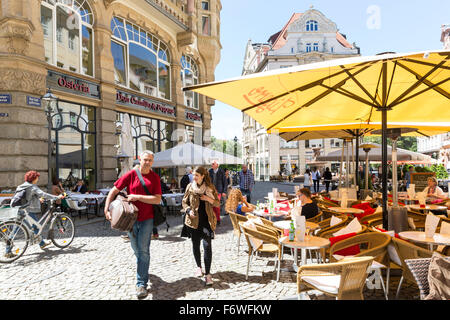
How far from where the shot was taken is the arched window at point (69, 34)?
11680mm

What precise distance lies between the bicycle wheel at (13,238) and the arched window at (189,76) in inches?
662

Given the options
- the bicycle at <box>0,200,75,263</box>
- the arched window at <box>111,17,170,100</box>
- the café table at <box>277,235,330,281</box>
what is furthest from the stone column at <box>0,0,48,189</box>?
the café table at <box>277,235,330,281</box>

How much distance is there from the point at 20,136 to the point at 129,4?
31.4 feet

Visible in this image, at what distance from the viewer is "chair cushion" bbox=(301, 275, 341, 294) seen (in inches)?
123

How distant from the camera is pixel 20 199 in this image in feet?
18.7

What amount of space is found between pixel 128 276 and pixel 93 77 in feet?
36.8

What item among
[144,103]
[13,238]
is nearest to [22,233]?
[13,238]

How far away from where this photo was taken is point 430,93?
5297 mm

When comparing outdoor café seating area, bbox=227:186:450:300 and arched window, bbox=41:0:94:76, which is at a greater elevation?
arched window, bbox=41:0:94:76

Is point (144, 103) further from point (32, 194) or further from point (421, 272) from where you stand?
point (421, 272)

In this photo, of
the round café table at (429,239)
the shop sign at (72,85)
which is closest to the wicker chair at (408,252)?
the round café table at (429,239)

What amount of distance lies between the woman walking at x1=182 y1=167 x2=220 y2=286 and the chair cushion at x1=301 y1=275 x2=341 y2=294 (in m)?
1.60

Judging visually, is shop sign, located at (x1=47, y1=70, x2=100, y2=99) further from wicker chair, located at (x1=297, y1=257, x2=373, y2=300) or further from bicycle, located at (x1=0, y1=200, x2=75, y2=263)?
wicker chair, located at (x1=297, y1=257, x2=373, y2=300)
